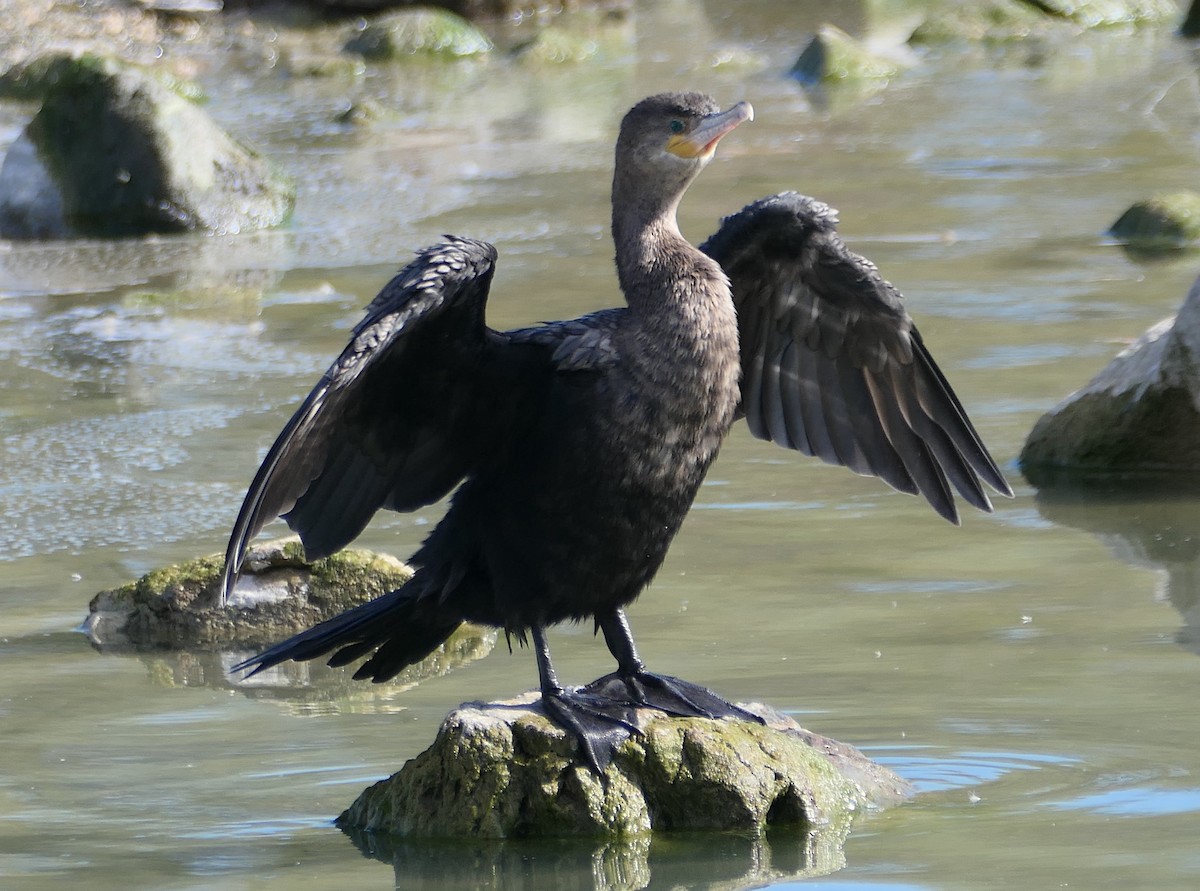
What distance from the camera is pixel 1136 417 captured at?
20.0 ft

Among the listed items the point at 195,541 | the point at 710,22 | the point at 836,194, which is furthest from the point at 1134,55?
the point at 195,541

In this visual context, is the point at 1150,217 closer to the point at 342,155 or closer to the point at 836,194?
the point at 836,194

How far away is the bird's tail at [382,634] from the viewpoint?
4039 mm

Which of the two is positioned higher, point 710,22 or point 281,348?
point 710,22

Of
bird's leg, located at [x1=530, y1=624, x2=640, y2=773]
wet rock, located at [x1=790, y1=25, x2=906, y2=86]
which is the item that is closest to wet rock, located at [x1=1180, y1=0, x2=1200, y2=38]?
wet rock, located at [x1=790, y1=25, x2=906, y2=86]

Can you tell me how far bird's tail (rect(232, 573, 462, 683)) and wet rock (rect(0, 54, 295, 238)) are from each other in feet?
23.7

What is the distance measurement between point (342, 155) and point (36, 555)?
8.04 meters

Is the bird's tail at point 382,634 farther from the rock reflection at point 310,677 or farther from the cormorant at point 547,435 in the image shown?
the rock reflection at point 310,677

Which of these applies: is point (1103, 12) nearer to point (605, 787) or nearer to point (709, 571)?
point (709, 571)

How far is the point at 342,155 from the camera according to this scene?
13477 mm

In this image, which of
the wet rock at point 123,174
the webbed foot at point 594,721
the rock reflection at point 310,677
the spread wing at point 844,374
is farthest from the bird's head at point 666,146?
the wet rock at point 123,174

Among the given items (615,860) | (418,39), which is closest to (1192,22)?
(418,39)

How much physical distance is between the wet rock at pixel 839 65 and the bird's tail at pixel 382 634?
498 inches

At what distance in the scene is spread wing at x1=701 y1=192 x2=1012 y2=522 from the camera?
14.7ft
